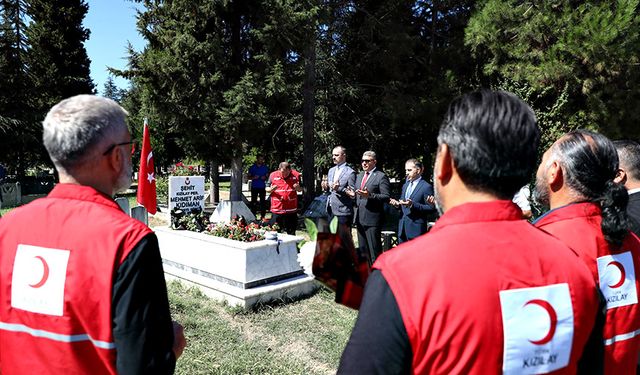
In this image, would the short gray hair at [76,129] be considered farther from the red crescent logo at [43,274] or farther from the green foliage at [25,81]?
the green foliage at [25,81]

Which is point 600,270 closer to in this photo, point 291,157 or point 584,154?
point 584,154

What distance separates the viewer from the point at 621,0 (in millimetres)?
8773

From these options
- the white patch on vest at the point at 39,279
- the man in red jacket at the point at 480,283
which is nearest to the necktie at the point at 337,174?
the white patch on vest at the point at 39,279

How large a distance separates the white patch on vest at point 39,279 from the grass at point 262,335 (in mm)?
2831

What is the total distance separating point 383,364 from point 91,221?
108 cm

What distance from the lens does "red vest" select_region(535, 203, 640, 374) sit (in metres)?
1.77

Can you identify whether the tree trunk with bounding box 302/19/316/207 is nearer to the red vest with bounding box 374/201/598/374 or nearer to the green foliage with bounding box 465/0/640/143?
the green foliage with bounding box 465/0/640/143

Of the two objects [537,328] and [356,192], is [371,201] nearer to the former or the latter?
[356,192]

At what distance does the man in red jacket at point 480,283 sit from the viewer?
102cm

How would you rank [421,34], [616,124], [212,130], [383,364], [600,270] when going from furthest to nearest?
[421,34], [212,130], [616,124], [600,270], [383,364]

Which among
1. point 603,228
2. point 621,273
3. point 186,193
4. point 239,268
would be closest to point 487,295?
point 603,228

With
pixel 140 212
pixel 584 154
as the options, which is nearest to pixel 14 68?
pixel 140 212

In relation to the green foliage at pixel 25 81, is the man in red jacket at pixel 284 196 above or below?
below

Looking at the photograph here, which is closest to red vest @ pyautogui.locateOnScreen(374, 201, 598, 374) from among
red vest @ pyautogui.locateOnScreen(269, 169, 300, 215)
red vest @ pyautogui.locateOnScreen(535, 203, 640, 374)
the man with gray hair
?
red vest @ pyautogui.locateOnScreen(535, 203, 640, 374)
